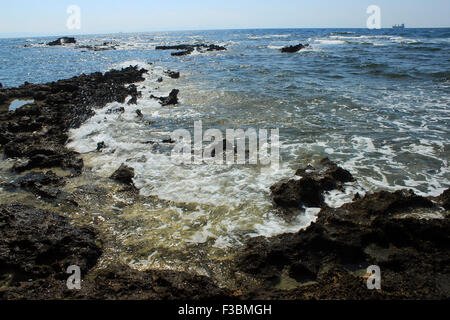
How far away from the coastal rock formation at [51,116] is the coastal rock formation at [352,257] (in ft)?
19.2

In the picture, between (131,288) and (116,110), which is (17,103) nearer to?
(116,110)

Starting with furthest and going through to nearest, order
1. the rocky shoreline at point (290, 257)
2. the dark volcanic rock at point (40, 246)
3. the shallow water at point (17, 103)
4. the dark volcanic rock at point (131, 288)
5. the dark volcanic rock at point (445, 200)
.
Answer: the shallow water at point (17, 103) → the dark volcanic rock at point (445, 200) → the dark volcanic rock at point (40, 246) → the rocky shoreline at point (290, 257) → the dark volcanic rock at point (131, 288)

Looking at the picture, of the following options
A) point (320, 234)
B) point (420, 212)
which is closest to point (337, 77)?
point (420, 212)

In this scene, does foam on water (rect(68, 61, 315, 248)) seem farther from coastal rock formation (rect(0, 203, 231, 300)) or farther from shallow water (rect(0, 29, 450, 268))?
Answer: coastal rock formation (rect(0, 203, 231, 300))

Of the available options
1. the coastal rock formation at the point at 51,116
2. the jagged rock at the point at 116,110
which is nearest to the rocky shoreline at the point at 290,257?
the coastal rock formation at the point at 51,116

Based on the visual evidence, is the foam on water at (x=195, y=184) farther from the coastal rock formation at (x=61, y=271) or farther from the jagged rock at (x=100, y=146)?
the coastal rock formation at (x=61, y=271)

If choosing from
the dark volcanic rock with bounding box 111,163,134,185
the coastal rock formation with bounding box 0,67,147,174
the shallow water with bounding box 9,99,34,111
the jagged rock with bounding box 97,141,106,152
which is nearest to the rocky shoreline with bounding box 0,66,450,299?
the dark volcanic rock with bounding box 111,163,134,185

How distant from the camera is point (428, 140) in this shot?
9.36 m

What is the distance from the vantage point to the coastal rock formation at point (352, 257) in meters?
3.47

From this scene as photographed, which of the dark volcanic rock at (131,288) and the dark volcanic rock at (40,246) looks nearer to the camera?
the dark volcanic rock at (131,288)

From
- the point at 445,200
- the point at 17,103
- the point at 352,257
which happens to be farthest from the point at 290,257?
the point at 17,103

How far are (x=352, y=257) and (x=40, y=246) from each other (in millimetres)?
4637

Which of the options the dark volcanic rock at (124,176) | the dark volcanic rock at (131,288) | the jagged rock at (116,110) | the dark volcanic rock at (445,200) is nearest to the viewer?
the dark volcanic rock at (131,288)

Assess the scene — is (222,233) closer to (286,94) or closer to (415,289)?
(415,289)
